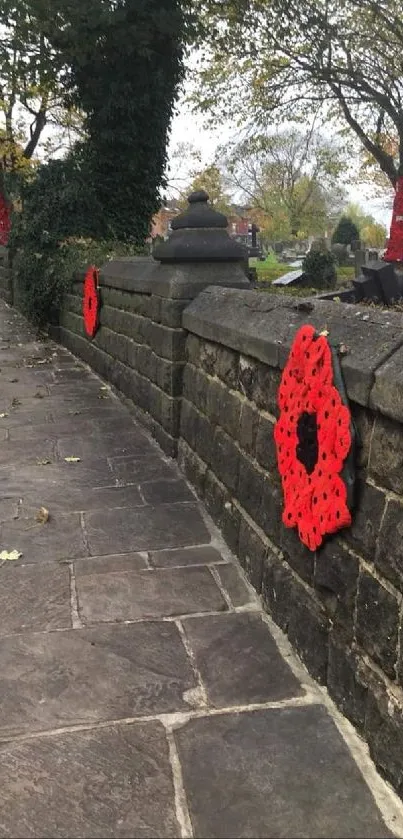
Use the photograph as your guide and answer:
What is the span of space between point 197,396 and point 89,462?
112 centimetres

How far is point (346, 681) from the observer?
90.1 inches

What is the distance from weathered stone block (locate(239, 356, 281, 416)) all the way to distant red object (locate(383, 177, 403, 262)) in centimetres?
1416

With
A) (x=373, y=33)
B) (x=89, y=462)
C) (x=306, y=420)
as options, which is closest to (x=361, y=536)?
(x=306, y=420)

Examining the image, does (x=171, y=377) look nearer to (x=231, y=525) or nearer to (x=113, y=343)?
(x=231, y=525)

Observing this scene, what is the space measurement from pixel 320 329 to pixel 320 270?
13.7 metres

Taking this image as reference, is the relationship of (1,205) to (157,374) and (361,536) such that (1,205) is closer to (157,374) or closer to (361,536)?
(157,374)

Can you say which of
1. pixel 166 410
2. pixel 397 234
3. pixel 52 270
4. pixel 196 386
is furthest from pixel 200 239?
pixel 397 234

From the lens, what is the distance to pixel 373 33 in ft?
58.2

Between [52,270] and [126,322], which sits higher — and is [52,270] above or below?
above

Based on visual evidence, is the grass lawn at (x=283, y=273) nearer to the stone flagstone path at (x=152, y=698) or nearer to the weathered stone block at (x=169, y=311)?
the weathered stone block at (x=169, y=311)

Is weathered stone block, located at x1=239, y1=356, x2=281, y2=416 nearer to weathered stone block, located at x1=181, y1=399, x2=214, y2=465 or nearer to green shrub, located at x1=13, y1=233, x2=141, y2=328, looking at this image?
weathered stone block, located at x1=181, y1=399, x2=214, y2=465

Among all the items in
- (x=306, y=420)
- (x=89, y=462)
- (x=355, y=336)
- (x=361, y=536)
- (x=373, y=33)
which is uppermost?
(x=373, y=33)

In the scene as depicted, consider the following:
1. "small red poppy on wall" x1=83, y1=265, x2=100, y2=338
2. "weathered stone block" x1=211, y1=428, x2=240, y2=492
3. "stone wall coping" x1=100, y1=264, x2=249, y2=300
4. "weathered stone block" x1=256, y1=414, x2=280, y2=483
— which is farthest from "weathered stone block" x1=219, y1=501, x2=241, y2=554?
"small red poppy on wall" x1=83, y1=265, x2=100, y2=338

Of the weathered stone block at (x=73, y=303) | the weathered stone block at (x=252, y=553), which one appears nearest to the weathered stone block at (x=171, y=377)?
the weathered stone block at (x=252, y=553)
